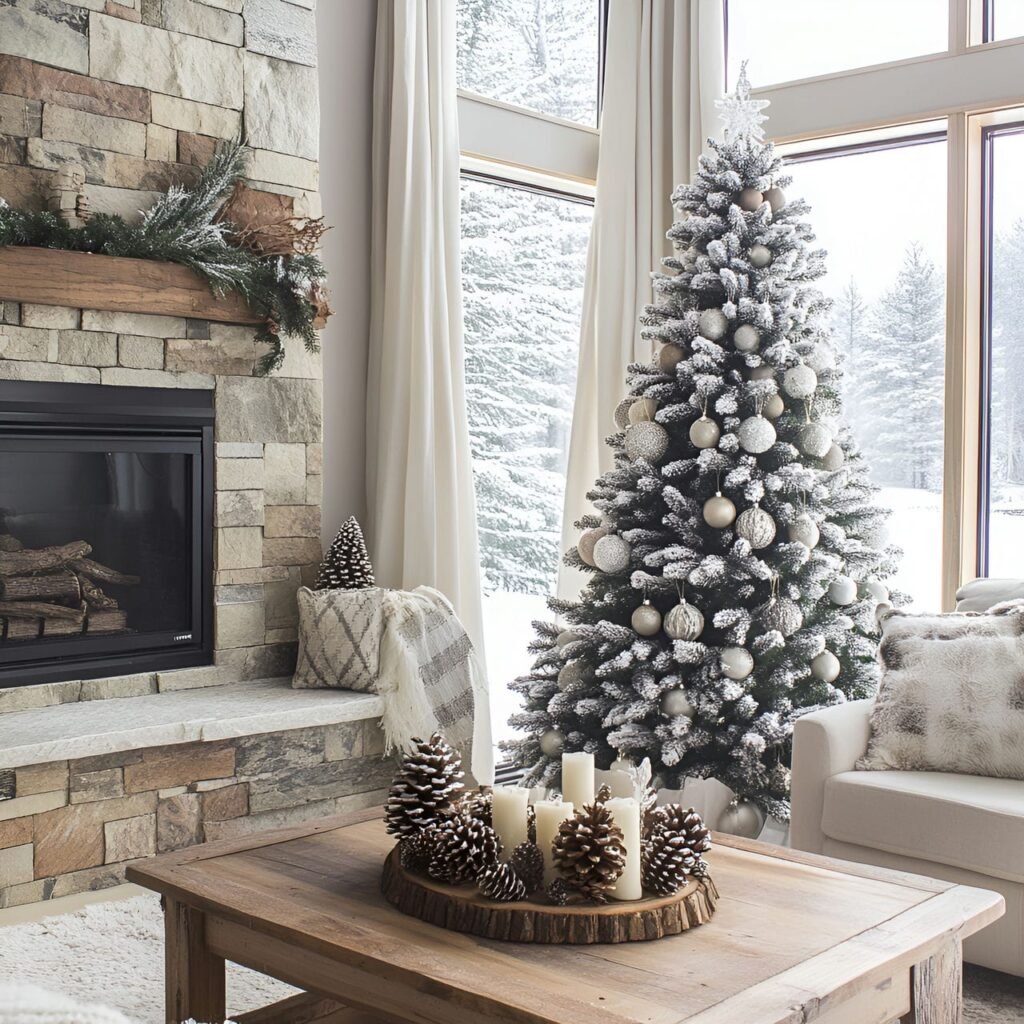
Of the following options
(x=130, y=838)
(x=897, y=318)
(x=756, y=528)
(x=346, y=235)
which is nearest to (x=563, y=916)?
(x=756, y=528)

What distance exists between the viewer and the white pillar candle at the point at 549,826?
1.88m

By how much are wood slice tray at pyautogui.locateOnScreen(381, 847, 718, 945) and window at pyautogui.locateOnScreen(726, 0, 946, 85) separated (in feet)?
11.8

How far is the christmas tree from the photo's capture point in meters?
3.43

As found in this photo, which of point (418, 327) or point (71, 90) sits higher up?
point (71, 90)

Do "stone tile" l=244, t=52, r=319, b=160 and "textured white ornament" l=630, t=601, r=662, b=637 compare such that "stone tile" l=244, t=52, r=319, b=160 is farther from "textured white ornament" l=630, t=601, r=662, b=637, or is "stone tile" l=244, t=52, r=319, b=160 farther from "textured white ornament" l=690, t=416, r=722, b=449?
"textured white ornament" l=630, t=601, r=662, b=637

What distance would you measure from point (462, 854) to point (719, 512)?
5.79 ft

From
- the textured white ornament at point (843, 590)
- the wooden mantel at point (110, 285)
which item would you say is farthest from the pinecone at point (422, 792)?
the wooden mantel at point (110, 285)

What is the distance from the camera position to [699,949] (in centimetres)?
173

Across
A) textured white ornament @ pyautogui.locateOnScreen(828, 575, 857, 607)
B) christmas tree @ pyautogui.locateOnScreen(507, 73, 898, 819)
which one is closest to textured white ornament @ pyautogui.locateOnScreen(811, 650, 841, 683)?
christmas tree @ pyautogui.locateOnScreen(507, 73, 898, 819)

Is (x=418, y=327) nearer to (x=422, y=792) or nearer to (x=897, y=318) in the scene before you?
(x=897, y=318)

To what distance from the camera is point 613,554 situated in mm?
3566

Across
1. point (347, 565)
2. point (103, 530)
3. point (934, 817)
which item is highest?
point (103, 530)

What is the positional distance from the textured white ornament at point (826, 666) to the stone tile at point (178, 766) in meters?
1.65

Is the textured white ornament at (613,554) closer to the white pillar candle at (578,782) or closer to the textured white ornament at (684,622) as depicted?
the textured white ornament at (684,622)
